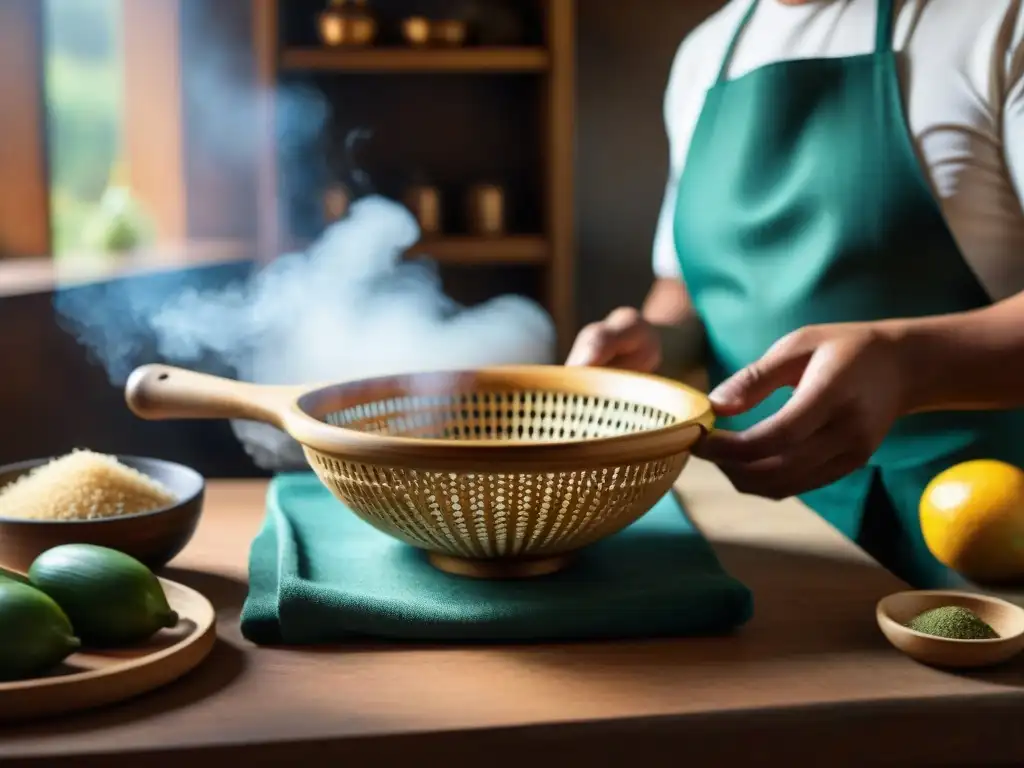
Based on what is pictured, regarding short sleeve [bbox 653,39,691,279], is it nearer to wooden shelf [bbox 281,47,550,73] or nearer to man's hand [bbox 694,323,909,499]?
man's hand [bbox 694,323,909,499]

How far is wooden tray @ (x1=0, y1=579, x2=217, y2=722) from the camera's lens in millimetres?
736

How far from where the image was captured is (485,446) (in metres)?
0.84

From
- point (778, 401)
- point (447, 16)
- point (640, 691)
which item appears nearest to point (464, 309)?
point (447, 16)

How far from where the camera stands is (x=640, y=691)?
2.64ft

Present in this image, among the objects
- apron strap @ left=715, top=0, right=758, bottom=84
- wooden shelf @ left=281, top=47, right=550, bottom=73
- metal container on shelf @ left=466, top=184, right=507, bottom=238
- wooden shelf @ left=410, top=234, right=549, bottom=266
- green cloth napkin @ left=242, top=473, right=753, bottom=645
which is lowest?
green cloth napkin @ left=242, top=473, right=753, bottom=645

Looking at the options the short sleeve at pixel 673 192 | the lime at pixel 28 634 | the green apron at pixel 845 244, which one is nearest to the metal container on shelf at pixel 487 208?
the short sleeve at pixel 673 192

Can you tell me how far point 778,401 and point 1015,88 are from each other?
502 mm

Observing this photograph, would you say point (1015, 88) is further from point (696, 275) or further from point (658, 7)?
point (658, 7)

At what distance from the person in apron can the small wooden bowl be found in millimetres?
168

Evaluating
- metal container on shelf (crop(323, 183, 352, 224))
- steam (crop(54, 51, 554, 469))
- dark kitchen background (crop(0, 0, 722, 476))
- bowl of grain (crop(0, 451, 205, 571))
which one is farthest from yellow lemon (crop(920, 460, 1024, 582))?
metal container on shelf (crop(323, 183, 352, 224))

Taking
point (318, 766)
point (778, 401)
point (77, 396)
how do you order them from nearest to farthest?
point (318, 766) < point (778, 401) < point (77, 396)

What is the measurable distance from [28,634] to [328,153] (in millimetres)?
2403

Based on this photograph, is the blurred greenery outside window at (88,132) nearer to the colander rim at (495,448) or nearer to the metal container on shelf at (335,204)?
the metal container on shelf at (335,204)

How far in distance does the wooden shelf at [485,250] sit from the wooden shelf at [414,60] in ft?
1.44
